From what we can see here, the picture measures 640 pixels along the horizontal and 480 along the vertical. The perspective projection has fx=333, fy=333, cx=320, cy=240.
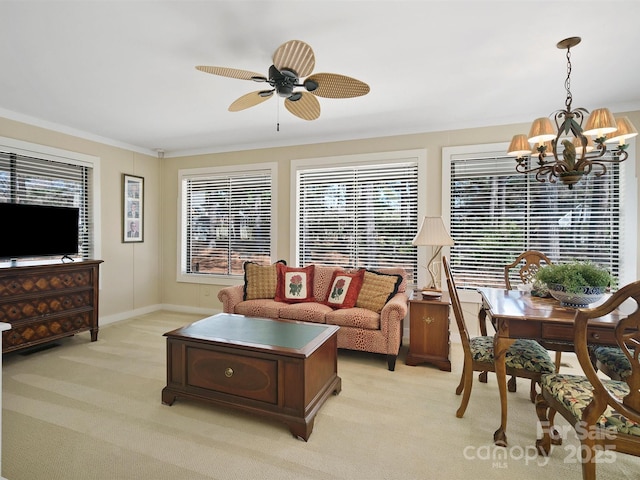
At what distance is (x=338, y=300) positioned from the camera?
3.73 m

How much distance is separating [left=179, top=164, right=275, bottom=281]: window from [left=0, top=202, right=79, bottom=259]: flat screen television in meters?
1.73

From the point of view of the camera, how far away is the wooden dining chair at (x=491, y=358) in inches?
86.3

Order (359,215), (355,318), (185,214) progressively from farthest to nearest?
(185,214) < (359,215) < (355,318)

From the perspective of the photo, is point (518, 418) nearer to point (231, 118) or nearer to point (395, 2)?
point (395, 2)

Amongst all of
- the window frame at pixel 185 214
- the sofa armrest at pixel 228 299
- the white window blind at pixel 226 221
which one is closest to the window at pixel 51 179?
the window frame at pixel 185 214

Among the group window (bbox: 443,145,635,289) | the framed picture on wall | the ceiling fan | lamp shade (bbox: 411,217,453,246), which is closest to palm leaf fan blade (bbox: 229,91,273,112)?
the ceiling fan

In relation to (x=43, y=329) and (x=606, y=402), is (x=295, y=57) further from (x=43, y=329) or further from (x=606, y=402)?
(x=43, y=329)

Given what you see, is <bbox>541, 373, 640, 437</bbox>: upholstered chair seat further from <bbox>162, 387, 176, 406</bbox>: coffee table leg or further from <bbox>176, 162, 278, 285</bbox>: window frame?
<bbox>176, 162, 278, 285</bbox>: window frame

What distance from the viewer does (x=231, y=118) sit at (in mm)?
3938

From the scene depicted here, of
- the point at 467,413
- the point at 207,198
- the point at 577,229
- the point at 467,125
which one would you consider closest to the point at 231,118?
the point at 207,198

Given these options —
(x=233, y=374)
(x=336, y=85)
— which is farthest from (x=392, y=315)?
(x=336, y=85)

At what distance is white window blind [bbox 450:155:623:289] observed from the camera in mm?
3504

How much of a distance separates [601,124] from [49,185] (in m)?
5.53

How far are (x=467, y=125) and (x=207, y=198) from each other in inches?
154
